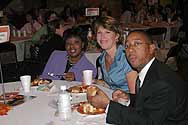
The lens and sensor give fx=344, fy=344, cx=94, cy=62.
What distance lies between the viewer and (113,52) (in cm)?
301

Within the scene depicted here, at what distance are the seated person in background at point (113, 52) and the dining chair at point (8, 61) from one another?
2841mm

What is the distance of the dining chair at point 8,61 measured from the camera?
18.1 feet

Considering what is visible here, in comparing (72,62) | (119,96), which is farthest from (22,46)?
(119,96)

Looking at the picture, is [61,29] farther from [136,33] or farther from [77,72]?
[136,33]

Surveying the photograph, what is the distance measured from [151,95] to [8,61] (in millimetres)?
4147

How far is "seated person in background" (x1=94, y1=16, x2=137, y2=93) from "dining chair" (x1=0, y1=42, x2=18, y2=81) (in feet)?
9.32

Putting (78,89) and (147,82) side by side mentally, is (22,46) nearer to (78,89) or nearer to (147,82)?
(78,89)

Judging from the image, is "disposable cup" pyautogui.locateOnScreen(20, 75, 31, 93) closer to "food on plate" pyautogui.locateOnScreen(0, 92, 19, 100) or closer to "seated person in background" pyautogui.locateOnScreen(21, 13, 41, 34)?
"food on plate" pyautogui.locateOnScreen(0, 92, 19, 100)

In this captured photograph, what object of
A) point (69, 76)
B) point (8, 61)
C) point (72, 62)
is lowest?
point (8, 61)

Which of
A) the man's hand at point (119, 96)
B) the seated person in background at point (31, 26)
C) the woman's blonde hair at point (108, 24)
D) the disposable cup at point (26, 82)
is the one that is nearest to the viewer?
the man's hand at point (119, 96)

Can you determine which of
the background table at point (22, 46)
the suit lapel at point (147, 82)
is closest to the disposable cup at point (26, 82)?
the suit lapel at point (147, 82)

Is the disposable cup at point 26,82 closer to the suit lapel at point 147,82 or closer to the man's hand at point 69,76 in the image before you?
the man's hand at point 69,76

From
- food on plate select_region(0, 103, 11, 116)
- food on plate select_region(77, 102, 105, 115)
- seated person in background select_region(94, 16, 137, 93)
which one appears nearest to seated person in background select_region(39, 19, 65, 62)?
seated person in background select_region(94, 16, 137, 93)

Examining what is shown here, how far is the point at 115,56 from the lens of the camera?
2986mm
